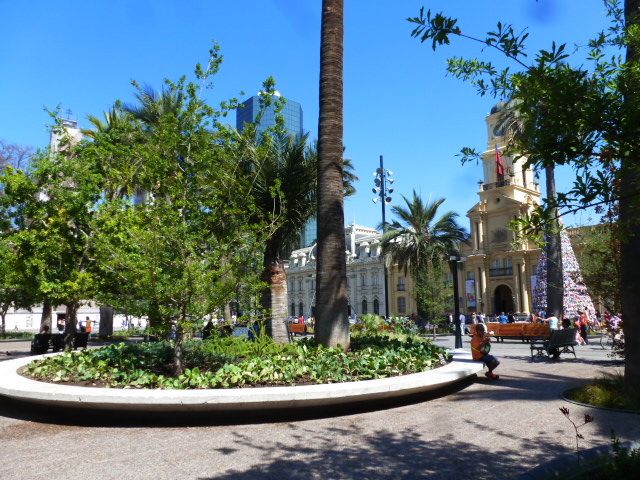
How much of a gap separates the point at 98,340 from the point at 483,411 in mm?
24522

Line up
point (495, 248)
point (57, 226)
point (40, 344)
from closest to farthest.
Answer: point (57, 226), point (40, 344), point (495, 248)

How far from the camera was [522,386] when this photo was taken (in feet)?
27.5

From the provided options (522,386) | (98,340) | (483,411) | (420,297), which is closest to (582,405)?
(483,411)

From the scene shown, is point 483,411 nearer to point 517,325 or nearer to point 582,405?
A: point 582,405

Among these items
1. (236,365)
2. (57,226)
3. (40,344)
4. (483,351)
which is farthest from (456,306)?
(40,344)

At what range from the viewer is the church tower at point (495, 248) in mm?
49938

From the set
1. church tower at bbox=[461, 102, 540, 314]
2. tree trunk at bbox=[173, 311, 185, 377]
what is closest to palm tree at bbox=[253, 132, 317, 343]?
tree trunk at bbox=[173, 311, 185, 377]

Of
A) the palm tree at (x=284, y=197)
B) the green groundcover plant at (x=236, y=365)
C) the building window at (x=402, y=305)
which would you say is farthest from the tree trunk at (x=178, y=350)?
the building window at (x=402, y=305)

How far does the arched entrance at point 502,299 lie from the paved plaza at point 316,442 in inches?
1937

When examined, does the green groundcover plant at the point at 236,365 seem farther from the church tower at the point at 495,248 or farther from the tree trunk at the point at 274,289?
the church tower at the point at 495,248

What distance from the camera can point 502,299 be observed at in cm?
5369

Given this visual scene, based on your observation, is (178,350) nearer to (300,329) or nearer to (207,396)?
(207,396)

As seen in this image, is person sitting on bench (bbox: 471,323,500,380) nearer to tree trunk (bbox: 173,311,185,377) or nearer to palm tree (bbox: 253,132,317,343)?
tree trunk (bbox: 173,311,185,377)

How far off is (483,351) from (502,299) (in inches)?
1873
